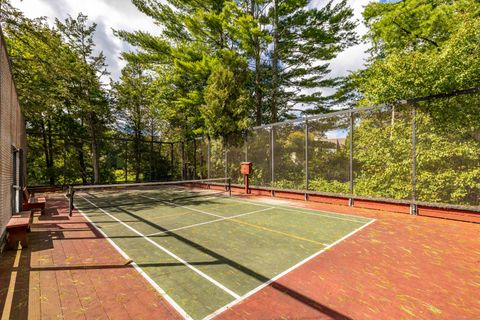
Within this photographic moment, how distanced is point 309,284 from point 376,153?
25.0ft

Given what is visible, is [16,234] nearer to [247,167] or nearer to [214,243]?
[214,243]

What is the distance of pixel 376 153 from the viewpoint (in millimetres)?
9344

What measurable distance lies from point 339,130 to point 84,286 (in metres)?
10.6

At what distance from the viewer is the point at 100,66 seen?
22078 millimetres

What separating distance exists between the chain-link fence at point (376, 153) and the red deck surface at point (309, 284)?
8.41ft

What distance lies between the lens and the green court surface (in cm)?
357

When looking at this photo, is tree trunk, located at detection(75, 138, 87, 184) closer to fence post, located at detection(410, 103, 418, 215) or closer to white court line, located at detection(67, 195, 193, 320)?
white court line, located at detection(67, 195, 193, 320)

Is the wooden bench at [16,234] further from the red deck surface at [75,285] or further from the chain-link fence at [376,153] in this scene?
the chain-link fence at [376,153]

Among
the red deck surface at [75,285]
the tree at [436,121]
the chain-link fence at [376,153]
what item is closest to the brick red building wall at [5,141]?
the red deck surface at [75,285]

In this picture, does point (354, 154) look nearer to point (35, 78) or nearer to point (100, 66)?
point (35, 78)

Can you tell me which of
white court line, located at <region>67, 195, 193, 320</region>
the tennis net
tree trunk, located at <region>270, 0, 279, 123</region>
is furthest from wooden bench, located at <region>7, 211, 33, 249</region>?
tree trunk, located at <region>270, 0, 279, 123</region>

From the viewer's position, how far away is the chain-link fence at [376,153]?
7.33 metres

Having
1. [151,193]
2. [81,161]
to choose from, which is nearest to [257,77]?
[151,193]

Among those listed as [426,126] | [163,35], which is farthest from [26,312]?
[163,35]
